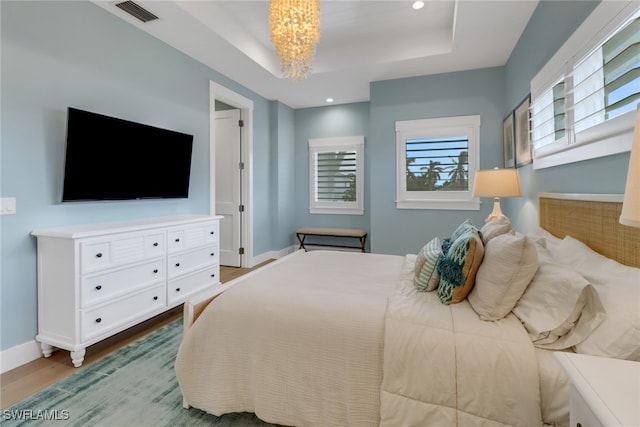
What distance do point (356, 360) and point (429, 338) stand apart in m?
0.32

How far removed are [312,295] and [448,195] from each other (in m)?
3.13

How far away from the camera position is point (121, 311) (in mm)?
2303

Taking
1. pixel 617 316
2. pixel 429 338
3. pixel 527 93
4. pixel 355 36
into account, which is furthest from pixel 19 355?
pixel 527 93

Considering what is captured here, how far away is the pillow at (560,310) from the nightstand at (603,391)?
282mm

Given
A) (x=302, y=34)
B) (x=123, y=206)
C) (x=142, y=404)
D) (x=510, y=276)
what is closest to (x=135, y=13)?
(x=302, y=34)

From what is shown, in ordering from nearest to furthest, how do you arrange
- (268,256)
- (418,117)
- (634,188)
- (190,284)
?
(634,188) → (190,284) → (418,117) → (268,256)

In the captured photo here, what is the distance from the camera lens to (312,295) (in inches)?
62.5

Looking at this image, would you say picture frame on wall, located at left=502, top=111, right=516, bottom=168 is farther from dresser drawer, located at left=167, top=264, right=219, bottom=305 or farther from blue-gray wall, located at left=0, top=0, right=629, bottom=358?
dresser drawer, located at left=167, top=264, right=219, bottom=305

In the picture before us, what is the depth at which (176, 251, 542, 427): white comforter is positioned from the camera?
114 centimetres

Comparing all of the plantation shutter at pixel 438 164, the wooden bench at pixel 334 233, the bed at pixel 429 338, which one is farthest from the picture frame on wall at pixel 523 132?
the wooden bench at pixel 334 233

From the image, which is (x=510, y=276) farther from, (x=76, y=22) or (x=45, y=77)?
(x=76, y=22)

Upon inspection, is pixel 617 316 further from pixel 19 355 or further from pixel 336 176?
pixel 336 176

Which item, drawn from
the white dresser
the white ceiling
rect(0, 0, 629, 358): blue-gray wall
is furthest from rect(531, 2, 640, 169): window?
the white dresser

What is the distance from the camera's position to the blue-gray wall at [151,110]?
6.59 ft
